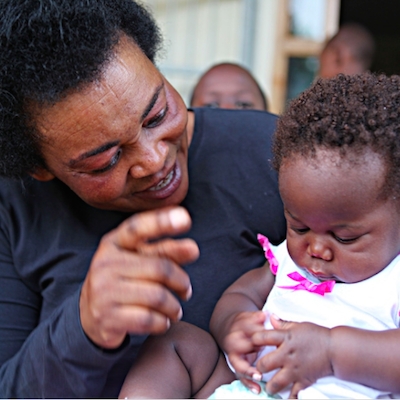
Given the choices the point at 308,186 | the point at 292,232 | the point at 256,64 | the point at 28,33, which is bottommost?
the point at 256,64

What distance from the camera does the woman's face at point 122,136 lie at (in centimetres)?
136

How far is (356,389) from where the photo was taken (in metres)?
1.15

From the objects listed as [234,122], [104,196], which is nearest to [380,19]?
[234,122]

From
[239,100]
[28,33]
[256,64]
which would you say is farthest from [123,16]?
[256,64]

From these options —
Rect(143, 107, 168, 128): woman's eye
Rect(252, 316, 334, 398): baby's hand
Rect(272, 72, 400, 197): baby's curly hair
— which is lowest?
Rect(252, 316, 334, 398): baby's hand

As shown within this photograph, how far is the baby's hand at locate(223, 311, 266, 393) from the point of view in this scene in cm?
121

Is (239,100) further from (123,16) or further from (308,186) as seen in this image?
(308,186)

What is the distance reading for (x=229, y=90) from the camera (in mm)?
3381

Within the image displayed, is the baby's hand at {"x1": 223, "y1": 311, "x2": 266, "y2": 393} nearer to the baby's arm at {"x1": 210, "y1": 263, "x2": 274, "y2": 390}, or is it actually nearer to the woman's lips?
the baby's arm at {"x1": 210, "y1": 263, "x2": 274, "y2": 390}

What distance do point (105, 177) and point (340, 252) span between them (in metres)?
0.59

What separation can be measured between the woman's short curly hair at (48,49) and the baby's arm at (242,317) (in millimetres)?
615

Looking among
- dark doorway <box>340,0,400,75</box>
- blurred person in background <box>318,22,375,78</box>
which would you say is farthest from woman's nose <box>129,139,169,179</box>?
dark doorway <box>340,0,400,75</box>

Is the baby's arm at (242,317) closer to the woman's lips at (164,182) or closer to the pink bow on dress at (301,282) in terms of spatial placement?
the pink bow on dress at (301,282)

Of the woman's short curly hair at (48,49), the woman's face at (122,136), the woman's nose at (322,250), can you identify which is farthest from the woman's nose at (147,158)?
the woman's nose at (322,250)
